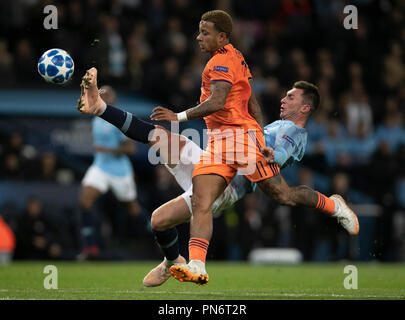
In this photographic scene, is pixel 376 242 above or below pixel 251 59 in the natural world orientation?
below

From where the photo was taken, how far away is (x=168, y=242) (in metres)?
8.02

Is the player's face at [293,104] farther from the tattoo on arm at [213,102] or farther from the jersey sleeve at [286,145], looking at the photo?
the tattoo on arm at [213,102]

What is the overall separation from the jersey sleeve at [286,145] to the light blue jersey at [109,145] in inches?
201

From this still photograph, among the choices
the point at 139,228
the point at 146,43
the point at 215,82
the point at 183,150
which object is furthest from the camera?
the point at 146,43

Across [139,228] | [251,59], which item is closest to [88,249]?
[139,228]

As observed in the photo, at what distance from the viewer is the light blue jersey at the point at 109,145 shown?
42.2 ft

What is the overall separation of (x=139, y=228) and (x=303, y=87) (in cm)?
663

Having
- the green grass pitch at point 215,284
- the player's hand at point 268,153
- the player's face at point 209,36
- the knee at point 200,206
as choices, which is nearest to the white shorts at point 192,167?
the knee at point 200,206

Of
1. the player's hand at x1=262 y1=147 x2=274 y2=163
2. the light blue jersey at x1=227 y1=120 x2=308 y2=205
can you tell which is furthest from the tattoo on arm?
the light blue jersey at x1=227 y1=120 x2=308 y2=205

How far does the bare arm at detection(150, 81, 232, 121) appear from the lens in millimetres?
7242

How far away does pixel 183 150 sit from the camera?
802 centimetres

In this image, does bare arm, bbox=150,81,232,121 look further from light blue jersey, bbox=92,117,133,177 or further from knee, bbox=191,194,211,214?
light blue jersey, bbox=92,117,133,177

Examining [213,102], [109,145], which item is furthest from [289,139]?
[109,145]

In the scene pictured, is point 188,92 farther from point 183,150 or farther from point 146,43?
point 183,150
